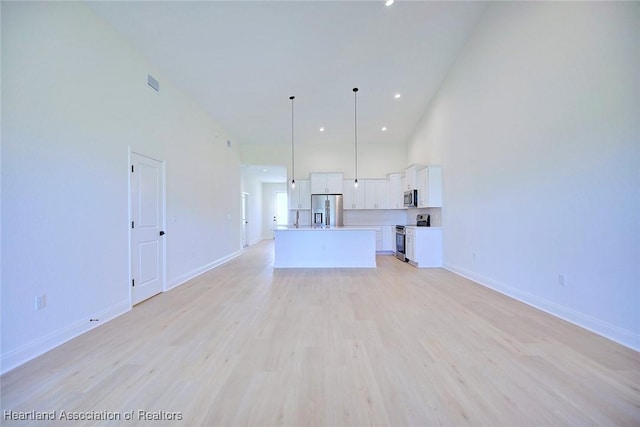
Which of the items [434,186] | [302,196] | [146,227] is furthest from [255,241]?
[434,186]

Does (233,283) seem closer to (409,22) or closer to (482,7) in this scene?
(409,22)

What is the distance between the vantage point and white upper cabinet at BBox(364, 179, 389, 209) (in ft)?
25.5

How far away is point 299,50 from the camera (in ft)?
14.0

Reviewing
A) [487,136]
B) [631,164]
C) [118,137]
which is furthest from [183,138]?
[631,164]

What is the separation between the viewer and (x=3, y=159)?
1.96m

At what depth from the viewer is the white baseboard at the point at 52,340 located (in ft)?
6.47

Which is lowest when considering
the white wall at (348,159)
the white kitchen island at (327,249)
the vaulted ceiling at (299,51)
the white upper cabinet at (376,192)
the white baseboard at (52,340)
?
the white baseboard at (52,340)

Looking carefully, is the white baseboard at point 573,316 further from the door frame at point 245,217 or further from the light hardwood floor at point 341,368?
the door frame at point 245,217

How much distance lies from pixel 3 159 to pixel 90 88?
1.19m

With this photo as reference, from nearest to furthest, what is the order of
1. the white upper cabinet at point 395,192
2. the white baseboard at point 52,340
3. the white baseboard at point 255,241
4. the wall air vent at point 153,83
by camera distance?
the white baseboard at point 52,340 < the wall air vent at point 153,83 < the white upper cabinet at point 395,192 < the white baseboard at point 255,241

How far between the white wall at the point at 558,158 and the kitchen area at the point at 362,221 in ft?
3.69

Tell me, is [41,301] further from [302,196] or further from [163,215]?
[302,196]

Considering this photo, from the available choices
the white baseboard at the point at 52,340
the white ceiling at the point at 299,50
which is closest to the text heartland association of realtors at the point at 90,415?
the white baseboard at the point at 52,340

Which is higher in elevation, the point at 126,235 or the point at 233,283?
the point at 126,235
